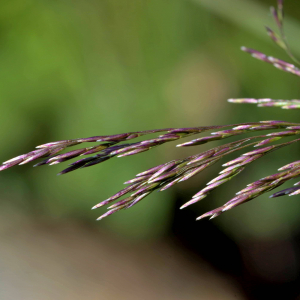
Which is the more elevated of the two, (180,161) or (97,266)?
(180,161)

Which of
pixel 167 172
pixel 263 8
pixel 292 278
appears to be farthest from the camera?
pixel 292 278

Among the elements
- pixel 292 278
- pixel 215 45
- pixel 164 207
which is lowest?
pixel 292 278

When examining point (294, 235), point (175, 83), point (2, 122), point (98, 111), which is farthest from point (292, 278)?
point (2, 122)

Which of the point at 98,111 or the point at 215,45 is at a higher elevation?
the point at 215,45

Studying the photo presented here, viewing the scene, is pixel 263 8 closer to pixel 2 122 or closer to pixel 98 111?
pixel 98 111

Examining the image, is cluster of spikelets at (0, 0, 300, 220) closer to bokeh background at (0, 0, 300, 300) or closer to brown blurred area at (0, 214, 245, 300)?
bokeh background at (0, 0, 300, 300)

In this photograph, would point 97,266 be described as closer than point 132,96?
No

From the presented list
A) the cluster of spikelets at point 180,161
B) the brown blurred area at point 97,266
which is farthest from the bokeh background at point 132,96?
the cluster of spikelets at point 180,161

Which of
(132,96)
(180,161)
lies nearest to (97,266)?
(132,96)

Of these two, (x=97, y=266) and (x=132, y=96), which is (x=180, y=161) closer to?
(x=132, y=96)
